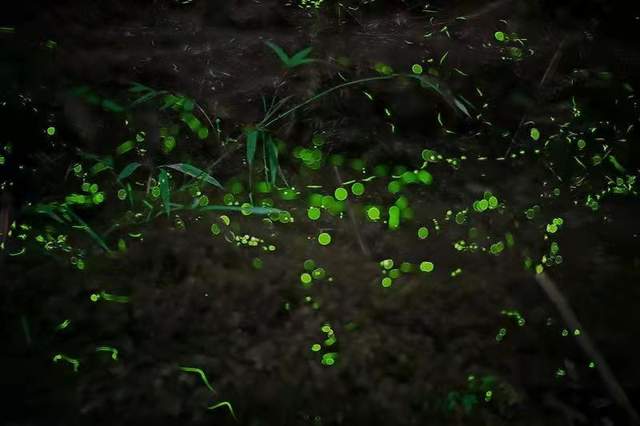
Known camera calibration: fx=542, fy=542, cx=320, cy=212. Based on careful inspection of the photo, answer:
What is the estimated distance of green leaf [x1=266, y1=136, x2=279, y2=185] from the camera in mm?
1469

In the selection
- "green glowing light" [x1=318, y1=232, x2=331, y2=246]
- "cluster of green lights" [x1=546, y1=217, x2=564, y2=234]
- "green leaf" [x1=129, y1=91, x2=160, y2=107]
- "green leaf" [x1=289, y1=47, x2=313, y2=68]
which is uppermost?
"green leaf" [x1=289, y1=47, x2=313, y2=68]

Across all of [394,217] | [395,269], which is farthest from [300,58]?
[395,269]

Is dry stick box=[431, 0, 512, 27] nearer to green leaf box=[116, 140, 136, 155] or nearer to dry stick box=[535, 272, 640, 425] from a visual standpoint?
dry stick box=[535, 272, 640, 425]

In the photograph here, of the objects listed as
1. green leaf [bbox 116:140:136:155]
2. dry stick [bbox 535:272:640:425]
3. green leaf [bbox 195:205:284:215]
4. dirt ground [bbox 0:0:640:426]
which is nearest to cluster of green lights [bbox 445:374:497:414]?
dirt ground [bbox 0:0:640:426]

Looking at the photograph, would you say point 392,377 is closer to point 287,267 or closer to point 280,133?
point 287,267

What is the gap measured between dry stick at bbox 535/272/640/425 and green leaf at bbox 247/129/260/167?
2.77ft

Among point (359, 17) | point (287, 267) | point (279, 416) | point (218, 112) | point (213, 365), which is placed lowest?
point (279, 416)

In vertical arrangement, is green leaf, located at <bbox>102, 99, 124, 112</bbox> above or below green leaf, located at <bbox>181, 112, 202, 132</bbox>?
above

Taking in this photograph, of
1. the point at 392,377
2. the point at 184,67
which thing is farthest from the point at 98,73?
the point at 392,377

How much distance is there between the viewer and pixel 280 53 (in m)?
1.48

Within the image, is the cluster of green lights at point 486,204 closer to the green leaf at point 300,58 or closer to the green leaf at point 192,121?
the green leaf at point 300,58

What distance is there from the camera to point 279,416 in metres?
1.42

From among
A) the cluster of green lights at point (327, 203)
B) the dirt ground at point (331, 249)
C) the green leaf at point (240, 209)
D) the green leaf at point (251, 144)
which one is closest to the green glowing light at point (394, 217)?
the dirt ground at point (331, 249)

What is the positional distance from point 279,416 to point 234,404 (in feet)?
0.40
